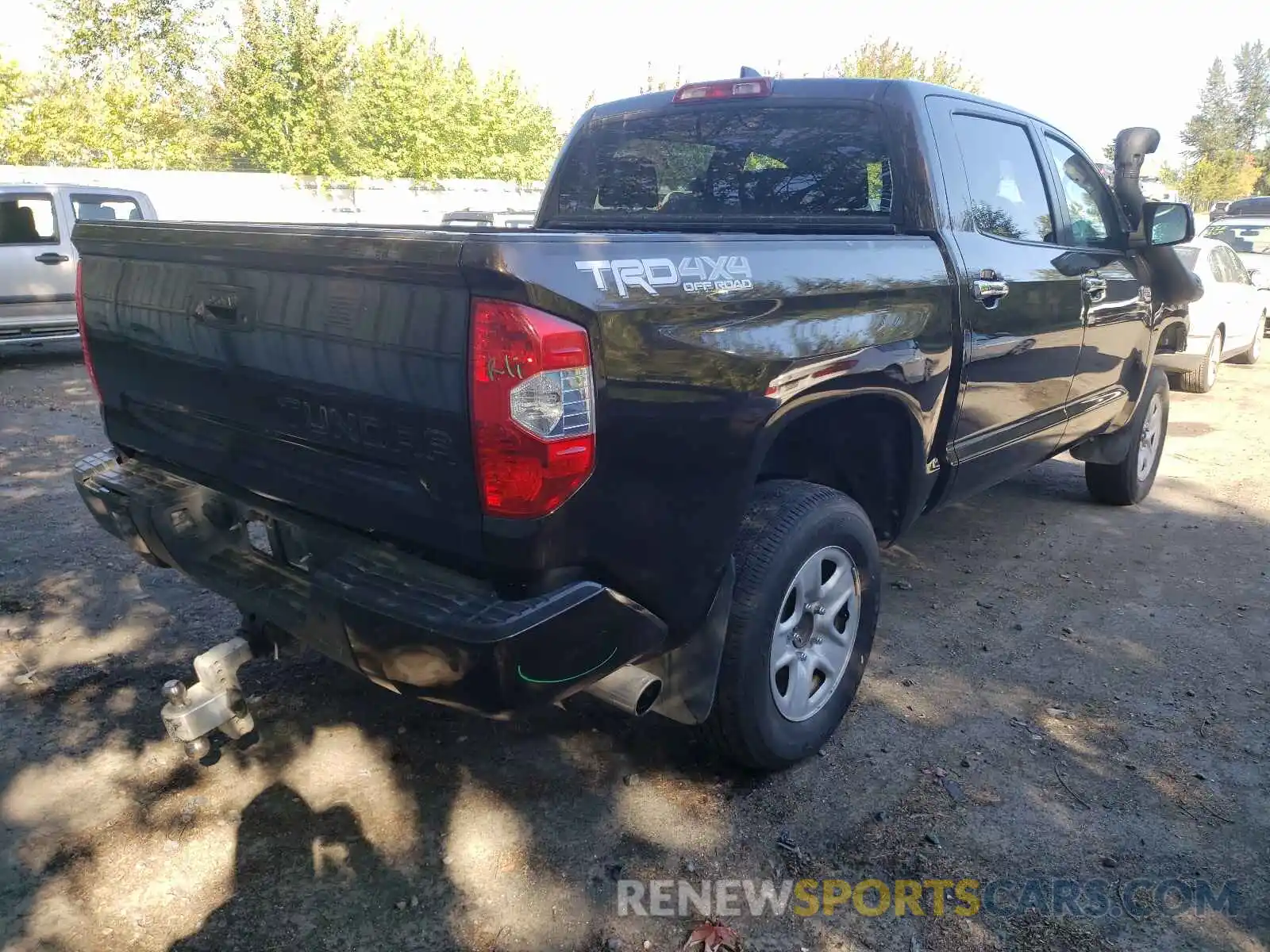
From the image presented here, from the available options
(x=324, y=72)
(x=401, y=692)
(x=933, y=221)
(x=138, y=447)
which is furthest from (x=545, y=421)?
(x=324, y=72)

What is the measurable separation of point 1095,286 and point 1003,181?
80cm

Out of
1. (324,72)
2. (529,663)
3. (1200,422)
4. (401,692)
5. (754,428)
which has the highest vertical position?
(324,72)

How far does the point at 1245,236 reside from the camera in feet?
44.3

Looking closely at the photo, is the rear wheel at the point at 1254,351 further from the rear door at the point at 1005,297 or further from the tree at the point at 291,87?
the tree at the point at 291,87

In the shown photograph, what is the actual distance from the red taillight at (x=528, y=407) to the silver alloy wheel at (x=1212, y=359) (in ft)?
31.9

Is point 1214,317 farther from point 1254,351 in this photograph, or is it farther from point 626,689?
point 626,689

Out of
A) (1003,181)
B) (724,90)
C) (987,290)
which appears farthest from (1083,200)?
(724,90)

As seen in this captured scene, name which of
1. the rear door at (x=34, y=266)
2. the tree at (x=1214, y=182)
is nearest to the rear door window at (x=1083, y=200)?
the rear door at (x=34, y=266)

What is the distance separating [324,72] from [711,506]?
30977 millimetres

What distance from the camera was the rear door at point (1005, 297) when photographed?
342cm

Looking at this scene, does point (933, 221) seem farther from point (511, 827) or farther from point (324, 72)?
point (324, 72)

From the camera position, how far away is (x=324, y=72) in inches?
1143

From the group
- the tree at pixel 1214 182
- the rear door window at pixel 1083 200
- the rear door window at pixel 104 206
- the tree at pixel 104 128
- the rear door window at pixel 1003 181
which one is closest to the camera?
the rear door window at pixel 1003 181

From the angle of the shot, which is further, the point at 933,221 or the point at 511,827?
the point at 933,221
